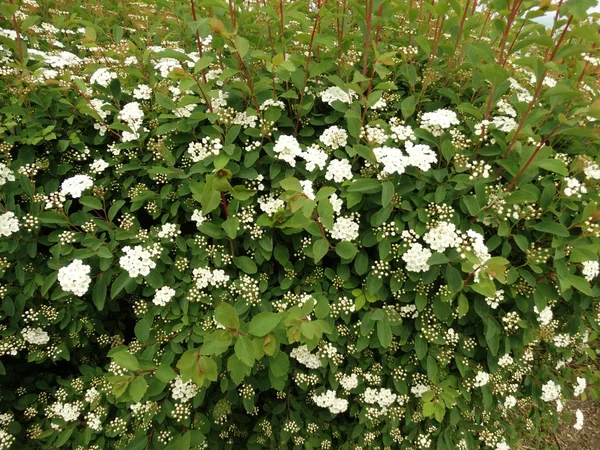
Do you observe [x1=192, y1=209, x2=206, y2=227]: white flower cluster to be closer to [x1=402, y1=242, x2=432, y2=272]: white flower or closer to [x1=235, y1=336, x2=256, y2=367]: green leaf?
[x1=235, y1=336, x2=256, y2=367]: green leaf

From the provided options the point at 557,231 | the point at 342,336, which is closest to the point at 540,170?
the point at 557,231

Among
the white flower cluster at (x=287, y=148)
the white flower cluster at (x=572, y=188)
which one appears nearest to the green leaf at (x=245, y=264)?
the white flower cluster at (x=287, y=148)

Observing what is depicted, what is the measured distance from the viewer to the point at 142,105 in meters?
2.39

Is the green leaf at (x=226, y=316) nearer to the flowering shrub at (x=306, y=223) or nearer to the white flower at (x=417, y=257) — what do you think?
the flowering shrub at (x=306, y=223)

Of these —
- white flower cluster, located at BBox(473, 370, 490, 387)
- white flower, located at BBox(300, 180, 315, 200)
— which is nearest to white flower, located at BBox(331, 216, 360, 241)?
white flower, located at BBox(300, 180, 315, 200)

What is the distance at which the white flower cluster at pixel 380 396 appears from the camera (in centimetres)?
227

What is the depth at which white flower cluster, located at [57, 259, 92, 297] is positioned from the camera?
1.97m

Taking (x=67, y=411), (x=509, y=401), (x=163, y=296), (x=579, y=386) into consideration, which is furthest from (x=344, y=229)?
(x=579, y=386)

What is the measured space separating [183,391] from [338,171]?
1451 millimetres

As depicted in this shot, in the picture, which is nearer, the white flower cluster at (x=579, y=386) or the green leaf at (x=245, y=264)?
the green leaf at (x=245, y=264)

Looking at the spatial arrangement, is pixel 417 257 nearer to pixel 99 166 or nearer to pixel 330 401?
pixel 330 401

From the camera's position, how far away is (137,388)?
5.83 ft

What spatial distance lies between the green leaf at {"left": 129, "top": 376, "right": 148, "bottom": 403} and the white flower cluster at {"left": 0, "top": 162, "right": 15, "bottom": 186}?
1.34m

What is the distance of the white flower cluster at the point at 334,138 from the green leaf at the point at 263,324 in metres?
1.00
